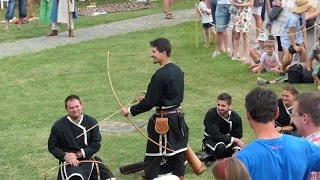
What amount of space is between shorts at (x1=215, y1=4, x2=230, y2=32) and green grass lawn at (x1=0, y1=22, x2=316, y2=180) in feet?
2.23

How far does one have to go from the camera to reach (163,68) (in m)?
7.24

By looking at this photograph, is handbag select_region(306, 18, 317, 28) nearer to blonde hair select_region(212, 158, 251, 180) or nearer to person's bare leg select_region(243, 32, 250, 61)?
person's bare leg select_region(243, 32, 250, 61)

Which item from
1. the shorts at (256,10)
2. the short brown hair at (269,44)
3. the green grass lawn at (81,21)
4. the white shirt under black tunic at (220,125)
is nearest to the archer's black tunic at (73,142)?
the white shirt under black tunic at (220,125)

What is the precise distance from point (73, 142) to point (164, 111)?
3.53ft

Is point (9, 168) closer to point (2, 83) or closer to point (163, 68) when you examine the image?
point (163, 68)

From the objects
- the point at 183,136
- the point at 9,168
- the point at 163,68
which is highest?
the point at 163,68

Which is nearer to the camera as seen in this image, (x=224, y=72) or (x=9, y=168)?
(x=9, y=168)

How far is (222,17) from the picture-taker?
48.4ft

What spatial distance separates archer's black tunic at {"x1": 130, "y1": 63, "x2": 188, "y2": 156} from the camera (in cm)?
720

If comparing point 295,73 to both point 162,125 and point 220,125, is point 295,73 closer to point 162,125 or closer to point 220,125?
point 220,125

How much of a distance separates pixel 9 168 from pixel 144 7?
50.8 ft

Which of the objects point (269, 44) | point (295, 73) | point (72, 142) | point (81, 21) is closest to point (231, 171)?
point (72, 142)

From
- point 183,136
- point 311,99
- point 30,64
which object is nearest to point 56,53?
point 30,64

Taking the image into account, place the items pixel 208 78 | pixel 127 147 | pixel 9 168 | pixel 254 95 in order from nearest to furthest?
pixel 254 95 → pixel 9 168 → pixel 127 147 → pixel 208 78
